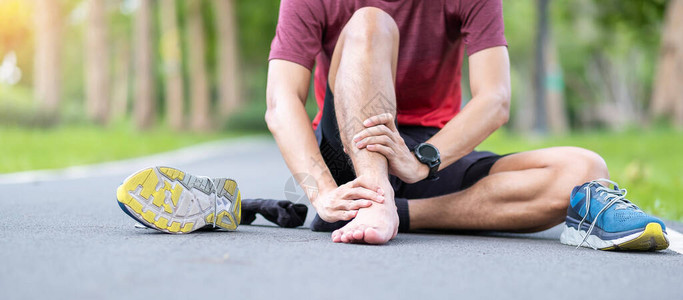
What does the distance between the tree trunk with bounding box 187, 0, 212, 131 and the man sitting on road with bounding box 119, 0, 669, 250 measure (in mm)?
24679

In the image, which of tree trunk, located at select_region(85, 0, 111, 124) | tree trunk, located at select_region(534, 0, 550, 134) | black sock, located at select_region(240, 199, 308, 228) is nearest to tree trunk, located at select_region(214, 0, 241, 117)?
tree trunk, located at select_region(85, 0, 111, 124)

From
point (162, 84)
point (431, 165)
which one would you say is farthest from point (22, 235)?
point (162, 84)

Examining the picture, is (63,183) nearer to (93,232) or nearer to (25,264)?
(93,232)

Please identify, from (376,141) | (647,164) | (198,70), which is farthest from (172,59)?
(376,141)

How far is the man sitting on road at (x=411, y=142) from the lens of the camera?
294 centimetres

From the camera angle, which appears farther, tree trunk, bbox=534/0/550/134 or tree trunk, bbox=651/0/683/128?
tree trunk, bbox=534/0/550/134

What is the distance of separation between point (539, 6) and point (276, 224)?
14.1m

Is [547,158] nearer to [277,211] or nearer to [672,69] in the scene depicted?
[277,211]

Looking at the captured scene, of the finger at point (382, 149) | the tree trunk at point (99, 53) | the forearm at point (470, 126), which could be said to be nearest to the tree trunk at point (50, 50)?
the tree trunk at point (99, 53)

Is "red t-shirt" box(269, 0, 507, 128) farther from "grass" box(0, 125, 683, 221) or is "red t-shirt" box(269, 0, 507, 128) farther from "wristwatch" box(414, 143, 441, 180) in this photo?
"grass" box(0, 125, 683, 221)

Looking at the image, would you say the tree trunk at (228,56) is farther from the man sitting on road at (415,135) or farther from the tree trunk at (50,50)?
the man sitting on road at (415,135)

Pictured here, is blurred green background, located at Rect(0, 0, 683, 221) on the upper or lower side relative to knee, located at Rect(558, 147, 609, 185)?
lower

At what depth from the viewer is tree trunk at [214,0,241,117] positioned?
88.5 feet

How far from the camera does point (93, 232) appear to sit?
3051 mm
